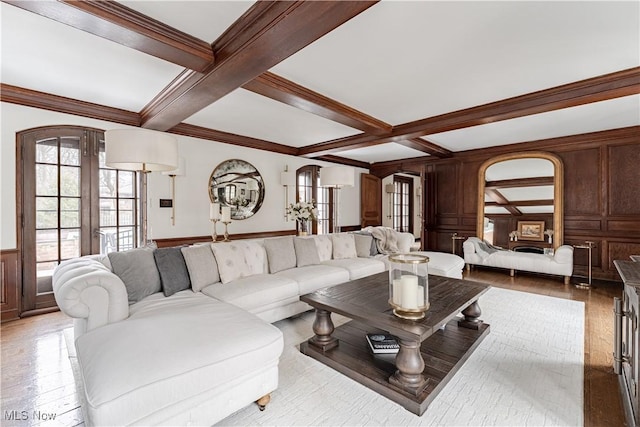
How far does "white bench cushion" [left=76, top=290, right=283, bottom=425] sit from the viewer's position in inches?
47.0

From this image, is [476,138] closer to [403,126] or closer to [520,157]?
[520,157]

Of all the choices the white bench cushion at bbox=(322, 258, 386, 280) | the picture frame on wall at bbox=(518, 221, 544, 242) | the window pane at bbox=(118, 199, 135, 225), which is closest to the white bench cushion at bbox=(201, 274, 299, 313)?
the white bench cushion at bbox=(322, 258, 386, 280)

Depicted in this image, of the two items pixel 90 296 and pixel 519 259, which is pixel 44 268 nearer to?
pixel 90 296

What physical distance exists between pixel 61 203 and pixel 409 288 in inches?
158

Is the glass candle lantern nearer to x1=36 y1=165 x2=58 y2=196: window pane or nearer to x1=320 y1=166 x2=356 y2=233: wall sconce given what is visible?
x1=320 y1=166 x2=356 y2=233: wall sconce

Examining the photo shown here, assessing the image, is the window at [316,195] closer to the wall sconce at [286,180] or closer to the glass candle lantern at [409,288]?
the wall sconce at [286,180]

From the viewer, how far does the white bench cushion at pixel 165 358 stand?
1194 mm

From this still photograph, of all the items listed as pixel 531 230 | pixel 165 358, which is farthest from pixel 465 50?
pixel 531 230

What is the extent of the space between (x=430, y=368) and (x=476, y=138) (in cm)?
432

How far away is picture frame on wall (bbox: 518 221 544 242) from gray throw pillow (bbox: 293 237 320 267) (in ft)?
13.9

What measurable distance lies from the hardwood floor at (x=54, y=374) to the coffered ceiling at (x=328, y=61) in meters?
2.33

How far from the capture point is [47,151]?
3281mm

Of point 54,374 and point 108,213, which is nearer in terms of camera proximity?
point 54,374

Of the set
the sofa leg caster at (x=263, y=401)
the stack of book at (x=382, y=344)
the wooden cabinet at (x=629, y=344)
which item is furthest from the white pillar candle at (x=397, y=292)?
the wooden cabinet at (x=629, y=344)
